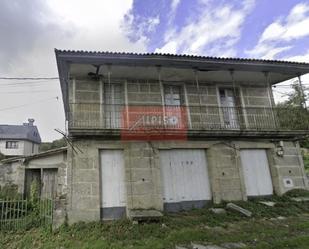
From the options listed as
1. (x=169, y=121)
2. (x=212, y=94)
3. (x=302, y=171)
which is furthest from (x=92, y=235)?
(x=302, y=171)

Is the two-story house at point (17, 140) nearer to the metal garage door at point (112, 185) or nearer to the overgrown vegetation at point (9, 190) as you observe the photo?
the overgrown vegetation at point (9, 190)

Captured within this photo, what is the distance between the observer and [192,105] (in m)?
10.6

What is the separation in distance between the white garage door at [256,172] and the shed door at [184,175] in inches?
73.2

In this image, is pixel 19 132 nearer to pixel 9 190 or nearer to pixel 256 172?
pixel 9 190

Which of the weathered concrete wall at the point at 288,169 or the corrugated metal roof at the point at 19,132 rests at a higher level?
the corrugated metal roof at the point at 19,132

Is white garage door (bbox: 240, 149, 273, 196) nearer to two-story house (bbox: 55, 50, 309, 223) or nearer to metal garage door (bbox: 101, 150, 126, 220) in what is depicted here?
two-story house (bbox: 55, 50, 309, 223)

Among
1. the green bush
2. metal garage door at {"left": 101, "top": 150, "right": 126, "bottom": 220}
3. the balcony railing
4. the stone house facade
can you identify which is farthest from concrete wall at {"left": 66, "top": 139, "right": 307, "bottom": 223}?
the green bush

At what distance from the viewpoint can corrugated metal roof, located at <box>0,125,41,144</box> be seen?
122 ft

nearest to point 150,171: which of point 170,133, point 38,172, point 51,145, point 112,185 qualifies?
point 112,185

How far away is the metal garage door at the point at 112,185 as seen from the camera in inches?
328

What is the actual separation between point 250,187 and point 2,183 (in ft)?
49.2

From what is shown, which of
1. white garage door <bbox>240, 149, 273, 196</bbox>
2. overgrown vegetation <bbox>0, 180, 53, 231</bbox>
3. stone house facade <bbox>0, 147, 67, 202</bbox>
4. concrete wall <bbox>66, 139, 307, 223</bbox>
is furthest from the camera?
stone house facade <bbox>0, 147, 67, 202</bbox>

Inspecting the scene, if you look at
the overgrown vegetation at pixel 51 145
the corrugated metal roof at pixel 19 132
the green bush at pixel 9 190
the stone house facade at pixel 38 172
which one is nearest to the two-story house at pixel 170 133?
the stone house facade at pixel 38 172

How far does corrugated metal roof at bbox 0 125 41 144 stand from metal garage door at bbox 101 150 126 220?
113 feet
